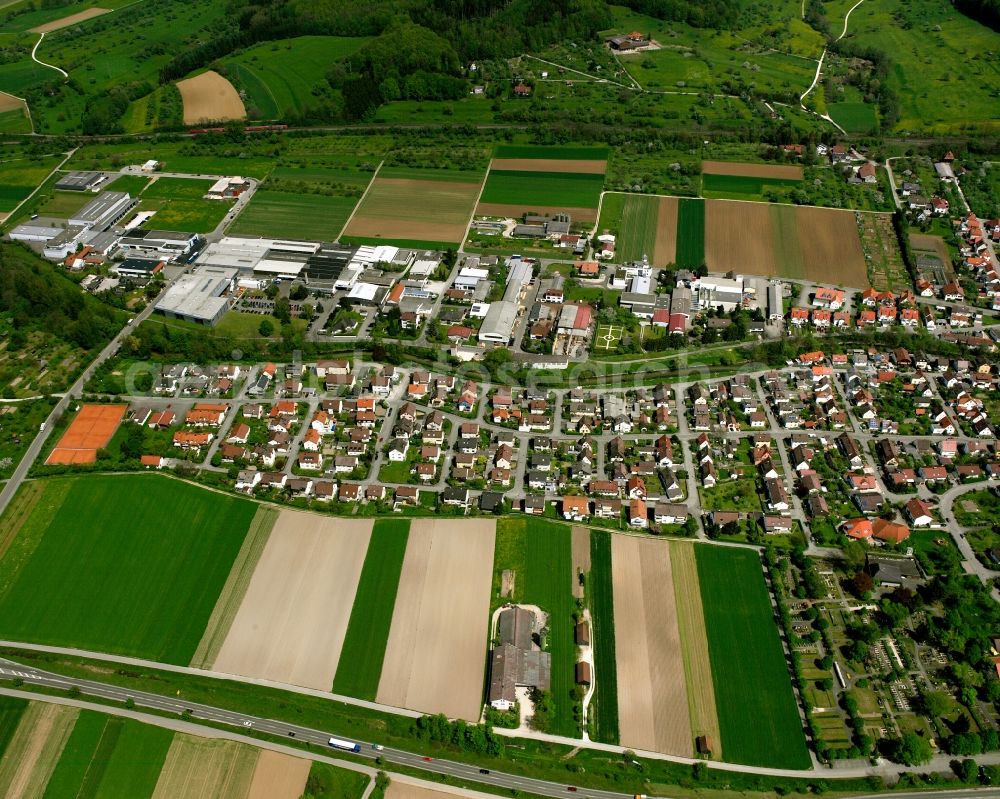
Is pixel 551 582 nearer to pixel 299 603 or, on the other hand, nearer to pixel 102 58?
pixel 299 603

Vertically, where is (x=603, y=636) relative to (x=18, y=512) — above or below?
below

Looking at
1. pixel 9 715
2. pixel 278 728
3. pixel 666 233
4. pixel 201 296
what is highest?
pixel 666 233

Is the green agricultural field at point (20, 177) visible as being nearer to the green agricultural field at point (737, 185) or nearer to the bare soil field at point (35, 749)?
the bare soil field at point (35, 749)

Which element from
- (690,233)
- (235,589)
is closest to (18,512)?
(235,589)

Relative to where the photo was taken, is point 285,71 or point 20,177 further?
point 285,71

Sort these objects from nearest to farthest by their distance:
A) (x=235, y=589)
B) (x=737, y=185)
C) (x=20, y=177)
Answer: (x=235, y=589), (x=737, y=185), (x=20, y=177)

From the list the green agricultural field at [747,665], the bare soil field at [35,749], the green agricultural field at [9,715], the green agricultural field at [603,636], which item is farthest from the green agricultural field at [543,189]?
the green agricultural field at [9,715]
